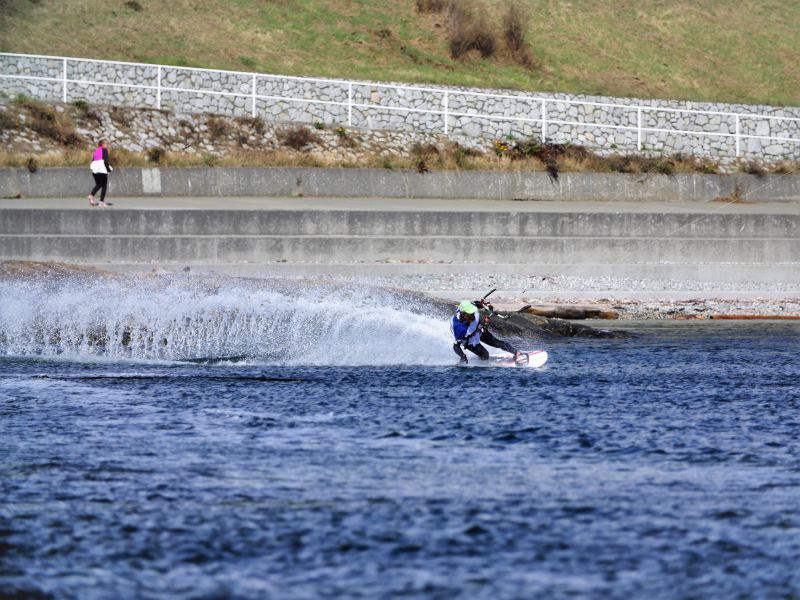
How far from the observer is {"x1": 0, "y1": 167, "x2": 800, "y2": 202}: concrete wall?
35.1m

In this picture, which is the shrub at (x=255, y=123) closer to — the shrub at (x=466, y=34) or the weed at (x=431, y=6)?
the shrub at (x=466, y=34)

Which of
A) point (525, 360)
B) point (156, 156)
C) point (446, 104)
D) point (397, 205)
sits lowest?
point (525, 360)

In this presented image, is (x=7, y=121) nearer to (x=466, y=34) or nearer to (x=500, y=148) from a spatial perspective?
(x=500, y=148)

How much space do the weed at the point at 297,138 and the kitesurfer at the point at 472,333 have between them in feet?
63.7

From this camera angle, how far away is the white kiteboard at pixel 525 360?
21.1 metres

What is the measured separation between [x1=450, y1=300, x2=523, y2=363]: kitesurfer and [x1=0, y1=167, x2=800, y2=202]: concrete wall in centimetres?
1631

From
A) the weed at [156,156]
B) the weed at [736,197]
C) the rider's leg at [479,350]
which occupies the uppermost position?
the weed at [156,156]

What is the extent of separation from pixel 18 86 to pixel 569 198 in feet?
53.1

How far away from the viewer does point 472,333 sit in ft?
68.3

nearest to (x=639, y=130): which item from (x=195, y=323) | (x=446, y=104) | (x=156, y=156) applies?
(x=446, y=104)

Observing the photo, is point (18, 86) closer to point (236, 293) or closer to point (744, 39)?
point (236, 293)

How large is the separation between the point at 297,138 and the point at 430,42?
11827 mm

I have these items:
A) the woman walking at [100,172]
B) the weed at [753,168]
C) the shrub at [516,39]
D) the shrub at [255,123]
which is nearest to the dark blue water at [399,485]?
the woman walking at [100,172]

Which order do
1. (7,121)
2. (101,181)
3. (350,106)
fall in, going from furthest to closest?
1. (350,106)
2. (7,121)
3. (101,181)
